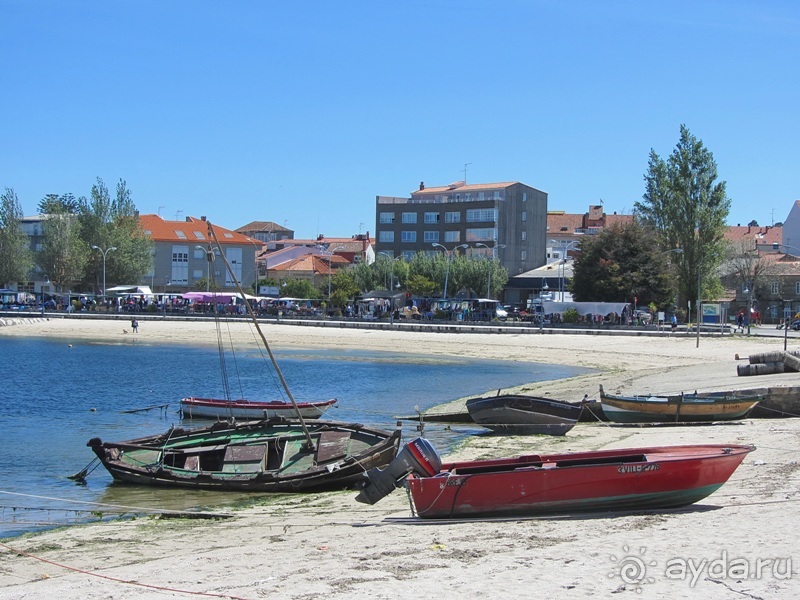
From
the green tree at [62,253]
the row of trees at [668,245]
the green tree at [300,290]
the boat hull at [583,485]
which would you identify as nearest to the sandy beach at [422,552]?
the boat hull at [583,485]

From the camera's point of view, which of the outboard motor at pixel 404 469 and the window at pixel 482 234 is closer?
the outboard motor at pixel 404 469

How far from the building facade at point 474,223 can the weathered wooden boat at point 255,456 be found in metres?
89.9

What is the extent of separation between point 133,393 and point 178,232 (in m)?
86.5

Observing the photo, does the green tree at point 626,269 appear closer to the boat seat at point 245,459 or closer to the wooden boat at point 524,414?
the wooden boat at point 524,414

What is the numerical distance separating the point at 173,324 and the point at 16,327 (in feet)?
48.2

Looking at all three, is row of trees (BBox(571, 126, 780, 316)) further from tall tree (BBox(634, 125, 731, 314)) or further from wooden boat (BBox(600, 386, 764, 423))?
wooden boat (BBox(600, 386, 764, 423))

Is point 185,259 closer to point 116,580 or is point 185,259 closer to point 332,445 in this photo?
point 332,445

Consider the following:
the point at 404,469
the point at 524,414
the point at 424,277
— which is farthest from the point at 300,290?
the point at 404,469

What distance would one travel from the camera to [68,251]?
104 meters

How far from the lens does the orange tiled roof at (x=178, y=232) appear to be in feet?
392

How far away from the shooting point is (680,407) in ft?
81.3

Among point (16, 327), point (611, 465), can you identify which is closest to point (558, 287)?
point (16, 327)

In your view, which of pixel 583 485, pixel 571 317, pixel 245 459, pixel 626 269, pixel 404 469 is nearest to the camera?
pixel 583 485

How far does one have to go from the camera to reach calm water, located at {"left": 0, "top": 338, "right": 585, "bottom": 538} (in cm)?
1852
